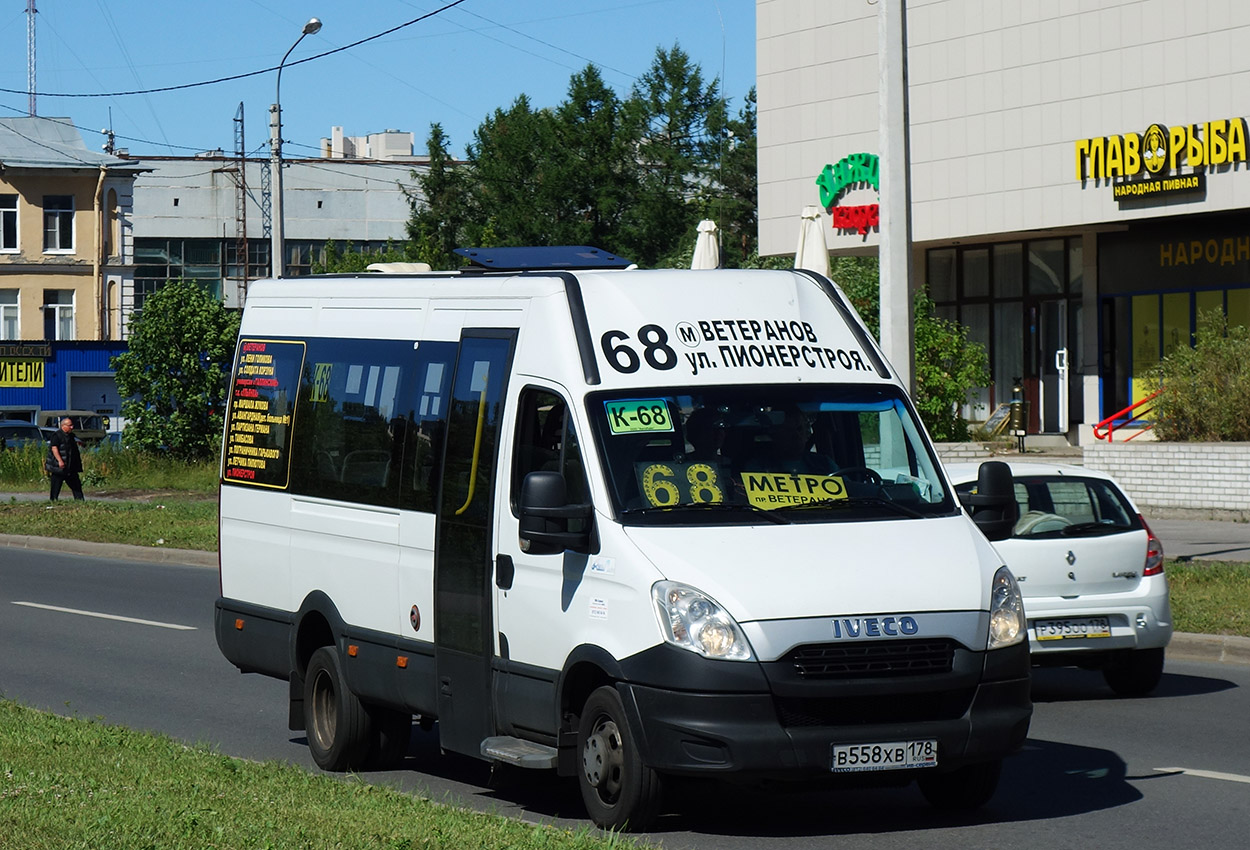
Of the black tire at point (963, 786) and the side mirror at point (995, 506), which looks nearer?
the black tire at point (963, 786)

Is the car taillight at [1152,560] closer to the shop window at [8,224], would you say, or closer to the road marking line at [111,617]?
the road marking line at [111,617]

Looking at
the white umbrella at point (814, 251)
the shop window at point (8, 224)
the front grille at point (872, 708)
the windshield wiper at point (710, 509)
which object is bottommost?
the front grille at point (872, 708)

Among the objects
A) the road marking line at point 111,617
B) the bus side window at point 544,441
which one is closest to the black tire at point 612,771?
the bus side window at point 544,441

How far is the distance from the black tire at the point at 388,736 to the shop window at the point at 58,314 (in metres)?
63.3

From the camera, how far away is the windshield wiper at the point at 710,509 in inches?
292

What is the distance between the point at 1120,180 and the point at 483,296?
104 feet

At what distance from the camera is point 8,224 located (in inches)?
2680

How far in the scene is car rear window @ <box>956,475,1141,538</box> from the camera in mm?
11820

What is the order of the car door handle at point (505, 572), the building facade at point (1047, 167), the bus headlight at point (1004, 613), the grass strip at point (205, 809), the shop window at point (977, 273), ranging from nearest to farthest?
1. the grass strip at point (205, 809)
2. the bus headlight at point (1004, 613)
3. the car door handle at point (505, 572)
4. the building facade at point (1047, 167)
5. the shop window at point (977, 273)

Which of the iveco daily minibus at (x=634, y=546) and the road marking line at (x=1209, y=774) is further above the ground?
the iveco daily minibus at (x=634, y=546)

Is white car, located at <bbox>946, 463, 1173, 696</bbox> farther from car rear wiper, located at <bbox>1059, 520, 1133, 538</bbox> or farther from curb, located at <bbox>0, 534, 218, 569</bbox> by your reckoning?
curb, located at <bbox>0, 534, 218, 569</bbox>

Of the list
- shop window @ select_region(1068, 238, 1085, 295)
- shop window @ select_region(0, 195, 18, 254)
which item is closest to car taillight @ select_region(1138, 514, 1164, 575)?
shop window @ select_region(1068, 238, 1085, 295)

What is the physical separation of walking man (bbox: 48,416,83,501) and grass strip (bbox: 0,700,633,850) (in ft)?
82.2

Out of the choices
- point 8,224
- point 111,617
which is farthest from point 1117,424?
point 8,224
